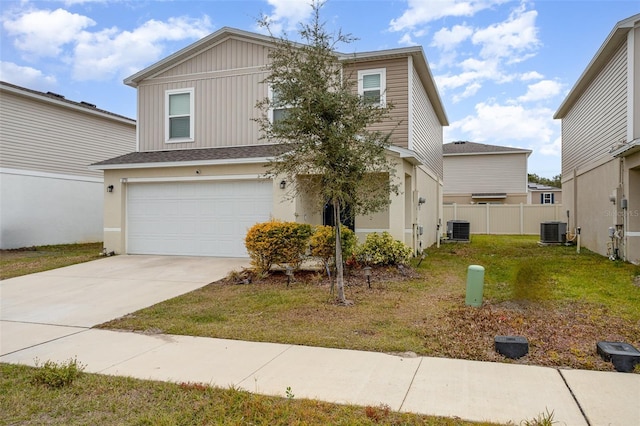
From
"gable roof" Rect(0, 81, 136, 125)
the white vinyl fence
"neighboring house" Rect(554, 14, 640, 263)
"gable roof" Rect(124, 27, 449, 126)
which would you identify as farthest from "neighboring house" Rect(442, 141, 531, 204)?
"gable roof" Rect(0, 81, 136, 125)

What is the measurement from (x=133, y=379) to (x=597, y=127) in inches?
627

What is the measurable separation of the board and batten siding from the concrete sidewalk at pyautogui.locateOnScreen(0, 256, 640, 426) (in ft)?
86.5

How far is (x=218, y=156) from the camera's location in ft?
43.0

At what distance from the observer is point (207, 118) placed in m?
14.6

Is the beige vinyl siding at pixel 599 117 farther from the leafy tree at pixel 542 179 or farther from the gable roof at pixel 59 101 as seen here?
the leafy tree at pixel 542 179

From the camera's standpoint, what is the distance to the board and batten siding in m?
29.2

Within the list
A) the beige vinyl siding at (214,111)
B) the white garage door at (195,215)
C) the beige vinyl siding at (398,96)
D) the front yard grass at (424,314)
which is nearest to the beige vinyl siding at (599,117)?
the front yard grass at (424,314)

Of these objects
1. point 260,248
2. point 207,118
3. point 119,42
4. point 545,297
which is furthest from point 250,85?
point 545,297

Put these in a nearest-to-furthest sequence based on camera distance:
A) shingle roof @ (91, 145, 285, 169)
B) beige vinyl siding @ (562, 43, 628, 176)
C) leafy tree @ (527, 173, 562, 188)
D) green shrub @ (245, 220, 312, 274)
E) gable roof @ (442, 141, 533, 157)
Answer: green shrub @ (245, 220, 312, 274) → beige vinyl siding @ (562, 43, 628, 176) → shingle roof @ (91, 145, 285, 169) → gable roof @ (442, 141, 533, 157) → leafy tree @ (527, 173, 562, 188)

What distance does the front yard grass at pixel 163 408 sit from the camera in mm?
3455

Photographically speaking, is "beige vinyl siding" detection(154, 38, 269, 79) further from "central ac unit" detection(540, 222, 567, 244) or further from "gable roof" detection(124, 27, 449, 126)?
"central ac unit" detection(540, 222, 567, 244)

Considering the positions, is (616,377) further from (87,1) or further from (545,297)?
(87,1)

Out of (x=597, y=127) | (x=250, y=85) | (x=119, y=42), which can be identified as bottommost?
(x=597, y=127)

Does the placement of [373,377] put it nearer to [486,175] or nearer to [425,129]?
[425,129]
